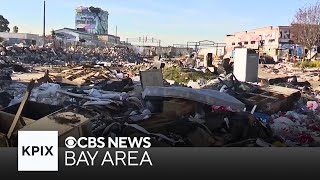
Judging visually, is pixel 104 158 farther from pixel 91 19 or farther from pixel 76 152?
pixel 91 19

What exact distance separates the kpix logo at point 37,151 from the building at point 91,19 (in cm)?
110

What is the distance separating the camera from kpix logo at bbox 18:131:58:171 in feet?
10.0

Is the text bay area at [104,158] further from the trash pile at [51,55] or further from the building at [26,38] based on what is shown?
the trash pile at [51,55]

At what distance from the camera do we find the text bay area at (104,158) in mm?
3098

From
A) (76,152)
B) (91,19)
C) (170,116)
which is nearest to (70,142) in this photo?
(76,152)

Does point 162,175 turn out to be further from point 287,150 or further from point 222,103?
point 222,103

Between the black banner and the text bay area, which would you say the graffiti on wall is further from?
the text bay area

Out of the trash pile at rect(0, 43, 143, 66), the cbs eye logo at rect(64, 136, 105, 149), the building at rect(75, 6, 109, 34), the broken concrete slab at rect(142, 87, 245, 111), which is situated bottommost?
the cbs eye logo at rect(64, 136, 105, 149)

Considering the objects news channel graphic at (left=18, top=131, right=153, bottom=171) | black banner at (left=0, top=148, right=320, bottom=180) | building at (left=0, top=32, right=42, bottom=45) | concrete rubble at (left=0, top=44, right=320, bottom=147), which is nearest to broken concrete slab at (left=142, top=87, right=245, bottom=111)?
concrete rubble at (left=0, top=44, right=320, bottom=147)

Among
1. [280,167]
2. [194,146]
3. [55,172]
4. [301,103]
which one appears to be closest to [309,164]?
[280,167]

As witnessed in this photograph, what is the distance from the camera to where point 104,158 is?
3.12 meters

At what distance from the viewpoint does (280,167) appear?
3451mm

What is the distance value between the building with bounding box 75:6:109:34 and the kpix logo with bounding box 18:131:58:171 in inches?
43.4

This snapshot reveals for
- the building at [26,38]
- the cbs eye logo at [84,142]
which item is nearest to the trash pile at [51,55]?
the building at [26,38]
